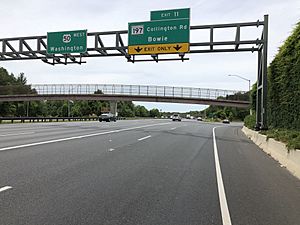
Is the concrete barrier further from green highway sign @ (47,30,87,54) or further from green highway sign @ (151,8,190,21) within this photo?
green highway sign @ (47,30,87,54)

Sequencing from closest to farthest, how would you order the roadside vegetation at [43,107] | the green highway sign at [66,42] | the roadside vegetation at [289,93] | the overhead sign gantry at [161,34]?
the roadside vegetation at [289,93] → the overhead sign gantry at [161,34] → the green highway sign at [66,42] → the roadside vegetation at [43,107]

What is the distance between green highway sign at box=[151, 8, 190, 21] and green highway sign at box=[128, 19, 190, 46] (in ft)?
1.11

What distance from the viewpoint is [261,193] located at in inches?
293

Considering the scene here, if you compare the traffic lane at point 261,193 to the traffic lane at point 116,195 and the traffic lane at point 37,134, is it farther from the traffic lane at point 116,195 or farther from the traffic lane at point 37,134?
the traffic lane at point 37,134

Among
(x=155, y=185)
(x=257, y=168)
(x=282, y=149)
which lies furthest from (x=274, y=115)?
(x=155, y=185)

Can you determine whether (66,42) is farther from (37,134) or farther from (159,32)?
(37,134)

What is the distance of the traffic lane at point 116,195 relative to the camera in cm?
543

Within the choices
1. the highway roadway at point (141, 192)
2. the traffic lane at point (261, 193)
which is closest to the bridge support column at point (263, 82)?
the traffic lane at point (261, 193)

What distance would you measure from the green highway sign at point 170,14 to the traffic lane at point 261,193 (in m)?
17.1

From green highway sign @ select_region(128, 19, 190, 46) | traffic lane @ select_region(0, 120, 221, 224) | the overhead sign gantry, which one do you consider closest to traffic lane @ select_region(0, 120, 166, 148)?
traffic lane @ select_region(0, 120, 221, 224)

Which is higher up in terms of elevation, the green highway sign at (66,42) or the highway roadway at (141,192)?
the green highway sign at (66,42)

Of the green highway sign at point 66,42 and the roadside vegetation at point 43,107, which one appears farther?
the roadside vegetation at point 43,107

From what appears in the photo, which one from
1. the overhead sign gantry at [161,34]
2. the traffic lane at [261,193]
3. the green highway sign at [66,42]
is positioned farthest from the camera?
the green highway sign at [66,42]

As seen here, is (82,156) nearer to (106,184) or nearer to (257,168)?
(106,184)
